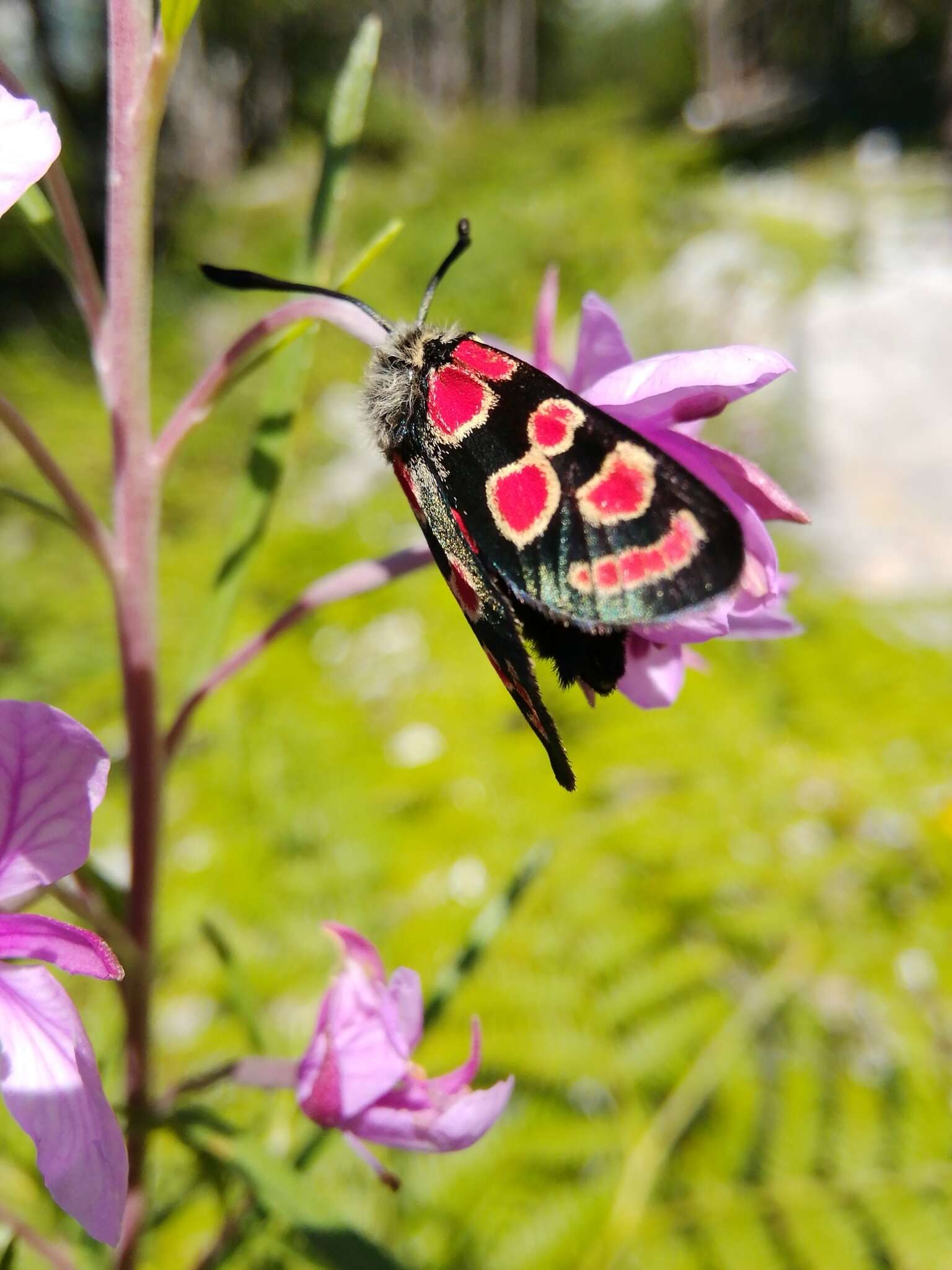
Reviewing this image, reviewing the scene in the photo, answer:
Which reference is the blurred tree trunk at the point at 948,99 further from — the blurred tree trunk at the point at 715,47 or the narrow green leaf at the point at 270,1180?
the blurred tree trunk at the point at 715,47

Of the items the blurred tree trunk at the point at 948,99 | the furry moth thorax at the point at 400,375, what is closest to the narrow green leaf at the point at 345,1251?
the furry moth thorax at the point at 400,375

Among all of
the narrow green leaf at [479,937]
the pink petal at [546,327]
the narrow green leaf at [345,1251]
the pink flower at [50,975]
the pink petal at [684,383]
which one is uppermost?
the pink petal at [546,327]

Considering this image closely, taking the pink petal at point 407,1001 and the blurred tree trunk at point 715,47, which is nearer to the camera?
the pink petal at point 407,1001

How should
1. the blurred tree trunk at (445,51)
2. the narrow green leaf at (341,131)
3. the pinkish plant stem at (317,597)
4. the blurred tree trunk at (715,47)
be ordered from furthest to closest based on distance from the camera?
the blurred tree trunk at (445,51)
the blurred tree trunk at (715,47)
the narrow green leaf at (341,131)
the pinkish plant stem at (317,597)

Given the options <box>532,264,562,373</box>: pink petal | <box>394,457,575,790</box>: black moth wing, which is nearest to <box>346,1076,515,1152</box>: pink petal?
<box>394,457,575,790</box>: black moth wing

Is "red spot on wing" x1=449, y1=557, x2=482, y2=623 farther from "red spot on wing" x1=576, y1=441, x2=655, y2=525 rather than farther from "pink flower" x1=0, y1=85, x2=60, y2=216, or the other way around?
"pink flower" x1=0, y1=85, x2=60, y2=216

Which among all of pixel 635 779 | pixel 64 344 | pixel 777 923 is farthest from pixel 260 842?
pixel 64 344
